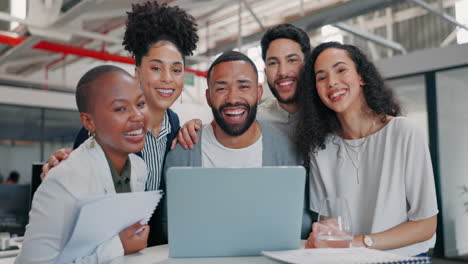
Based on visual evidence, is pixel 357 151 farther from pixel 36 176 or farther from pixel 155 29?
pixel 36 176

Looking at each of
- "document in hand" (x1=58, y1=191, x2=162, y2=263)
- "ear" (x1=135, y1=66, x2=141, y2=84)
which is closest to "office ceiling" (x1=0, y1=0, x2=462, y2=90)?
"ear" (x1=135, y1=66, x2=141, y2=84)

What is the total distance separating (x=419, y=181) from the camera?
2.04 m

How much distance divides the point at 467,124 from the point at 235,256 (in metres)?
5.11

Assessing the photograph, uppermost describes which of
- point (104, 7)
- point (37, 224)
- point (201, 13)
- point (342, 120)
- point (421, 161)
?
point (201, 13)

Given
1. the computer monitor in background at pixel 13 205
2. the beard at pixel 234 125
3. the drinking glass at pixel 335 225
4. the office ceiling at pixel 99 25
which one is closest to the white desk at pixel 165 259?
the drinking glass at pixel 335 225

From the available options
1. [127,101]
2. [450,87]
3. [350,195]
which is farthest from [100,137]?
[450,87]

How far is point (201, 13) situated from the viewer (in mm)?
7273

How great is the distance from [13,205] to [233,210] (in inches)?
96.7

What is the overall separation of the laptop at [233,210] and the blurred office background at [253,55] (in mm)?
2341

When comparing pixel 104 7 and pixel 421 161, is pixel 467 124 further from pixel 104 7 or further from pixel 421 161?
pixel 104 7

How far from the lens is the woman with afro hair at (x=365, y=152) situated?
2.03 m

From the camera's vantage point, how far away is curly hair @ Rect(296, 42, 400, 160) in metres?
2.26

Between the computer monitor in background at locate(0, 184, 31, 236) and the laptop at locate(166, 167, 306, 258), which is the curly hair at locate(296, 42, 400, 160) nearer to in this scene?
the laptop at locate(166, 167, 306, 258)

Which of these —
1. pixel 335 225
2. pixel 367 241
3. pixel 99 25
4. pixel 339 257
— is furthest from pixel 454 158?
pixel 99 25
